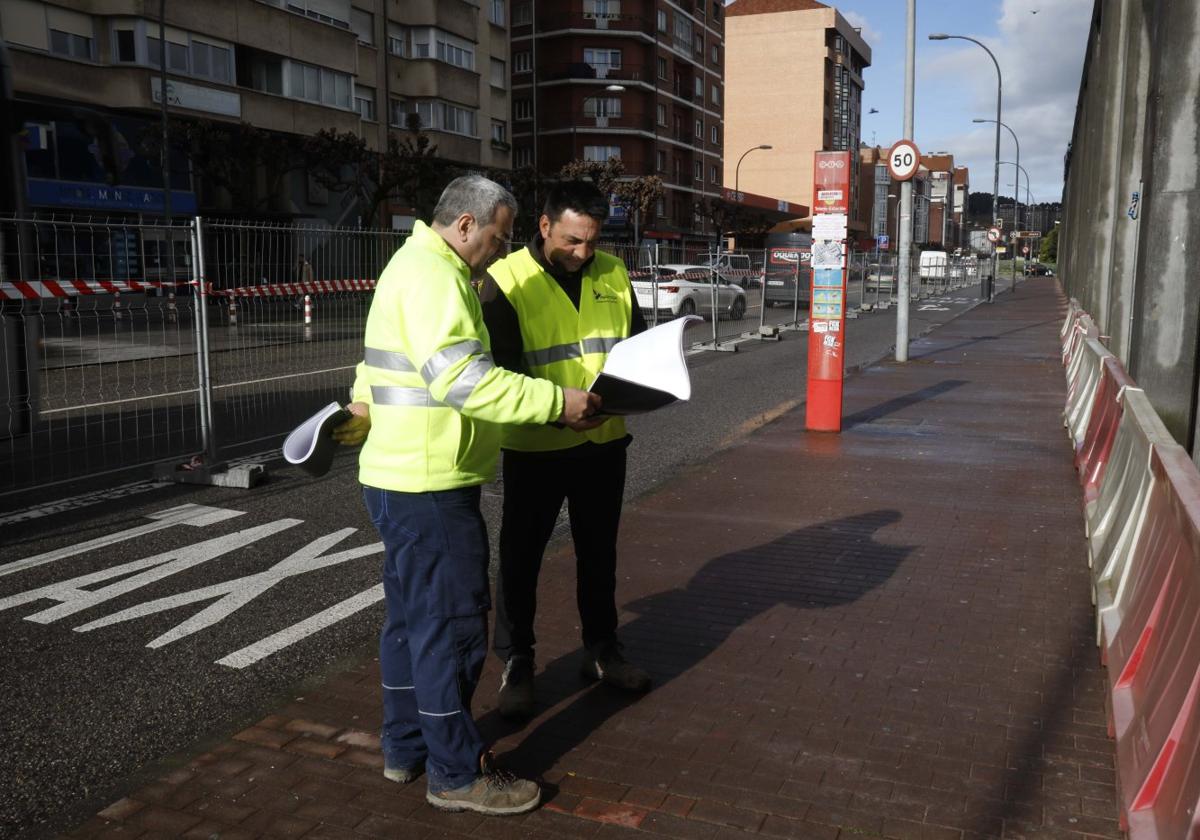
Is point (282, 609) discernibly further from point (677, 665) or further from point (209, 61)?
point (209, 61)

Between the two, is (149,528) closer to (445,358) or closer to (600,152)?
(445,358)

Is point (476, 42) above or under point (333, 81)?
above

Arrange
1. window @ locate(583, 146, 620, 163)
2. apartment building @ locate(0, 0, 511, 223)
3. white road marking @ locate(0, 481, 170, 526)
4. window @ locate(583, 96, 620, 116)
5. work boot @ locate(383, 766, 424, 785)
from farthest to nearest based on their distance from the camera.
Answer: window @ locate(583, 146, 620, 163), window @ locate(583, 96, 620, 116), apartment building @ locate(0, 0, 511, 223), white road marking @ locate(0, 481, 170, 526), work boot @ locate(383, 766, 424, 785)

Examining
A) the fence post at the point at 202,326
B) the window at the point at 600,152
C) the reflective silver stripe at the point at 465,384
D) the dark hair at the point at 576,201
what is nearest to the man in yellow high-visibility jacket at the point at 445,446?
the reflective silver stripe at the point at 465,384

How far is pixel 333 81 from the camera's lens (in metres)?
39.4

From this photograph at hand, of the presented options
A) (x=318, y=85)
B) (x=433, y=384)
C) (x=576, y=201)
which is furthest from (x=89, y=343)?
(x=318, y=85)

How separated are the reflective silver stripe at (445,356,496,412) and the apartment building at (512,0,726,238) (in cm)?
6007

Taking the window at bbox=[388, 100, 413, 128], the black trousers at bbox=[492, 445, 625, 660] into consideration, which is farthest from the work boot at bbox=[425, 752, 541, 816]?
the window at bbox=[388, 100, 413, 128]

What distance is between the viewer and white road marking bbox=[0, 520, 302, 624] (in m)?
5.56

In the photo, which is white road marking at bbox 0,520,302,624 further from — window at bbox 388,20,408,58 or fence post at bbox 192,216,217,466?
window at bbox 388,20,408,58

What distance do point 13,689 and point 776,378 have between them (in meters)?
12.7

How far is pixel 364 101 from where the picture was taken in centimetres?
4369

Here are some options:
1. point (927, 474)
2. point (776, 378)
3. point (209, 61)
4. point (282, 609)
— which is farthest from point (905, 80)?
point (209, 61)

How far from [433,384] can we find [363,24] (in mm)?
43429
